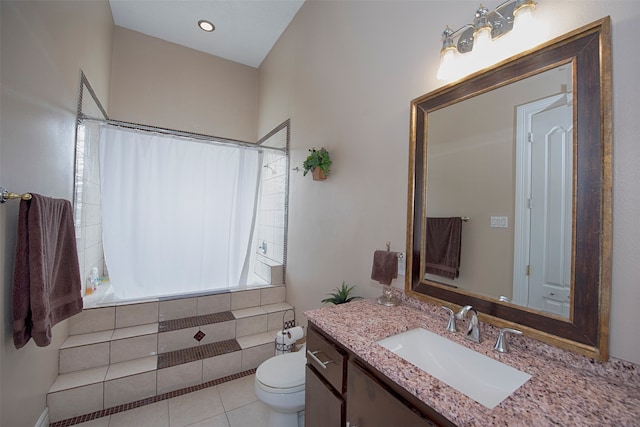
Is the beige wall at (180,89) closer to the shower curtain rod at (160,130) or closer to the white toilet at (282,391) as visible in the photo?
the shower curtain rod at (160,130)

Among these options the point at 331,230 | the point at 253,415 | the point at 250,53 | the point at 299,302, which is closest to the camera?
the point at 253,415

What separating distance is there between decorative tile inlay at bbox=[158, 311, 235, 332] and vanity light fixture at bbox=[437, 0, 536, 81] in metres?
2.45

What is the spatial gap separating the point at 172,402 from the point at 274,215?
1892mm

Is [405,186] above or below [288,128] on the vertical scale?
below

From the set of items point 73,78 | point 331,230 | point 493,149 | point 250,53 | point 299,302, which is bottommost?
point 299,302

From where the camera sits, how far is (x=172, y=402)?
1936mm

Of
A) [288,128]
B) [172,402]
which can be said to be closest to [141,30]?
[288,128]

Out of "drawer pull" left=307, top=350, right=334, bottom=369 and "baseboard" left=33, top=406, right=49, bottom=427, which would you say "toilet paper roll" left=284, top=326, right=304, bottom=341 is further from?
"baseboard" left=33, top=406, right=49, bottom=427

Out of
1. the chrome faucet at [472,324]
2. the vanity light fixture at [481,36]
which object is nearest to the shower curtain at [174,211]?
the vanity light fixture at [481,36]

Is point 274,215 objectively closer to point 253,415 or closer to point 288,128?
point 288,128

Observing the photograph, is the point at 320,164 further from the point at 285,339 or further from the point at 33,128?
the point at 33,128

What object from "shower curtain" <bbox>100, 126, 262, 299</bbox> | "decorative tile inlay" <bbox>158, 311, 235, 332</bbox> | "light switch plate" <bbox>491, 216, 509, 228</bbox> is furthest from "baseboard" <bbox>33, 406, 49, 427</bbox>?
→ "light switch plate" <bbox>491, 216, 509, 228</bbox>

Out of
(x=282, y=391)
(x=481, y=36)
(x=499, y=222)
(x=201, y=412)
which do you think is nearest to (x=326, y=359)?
(x=282, y=391)

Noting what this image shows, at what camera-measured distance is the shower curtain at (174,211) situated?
2.29 meters
